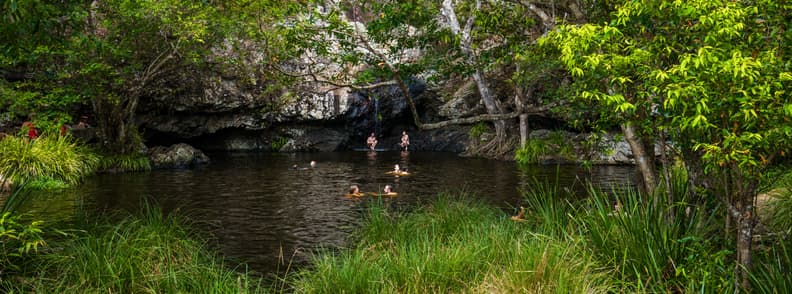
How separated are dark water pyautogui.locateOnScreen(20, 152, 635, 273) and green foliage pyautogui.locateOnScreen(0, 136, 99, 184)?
0.91 meters

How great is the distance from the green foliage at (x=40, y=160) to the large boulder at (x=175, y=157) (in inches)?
193

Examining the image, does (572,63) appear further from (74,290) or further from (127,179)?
(127,179)

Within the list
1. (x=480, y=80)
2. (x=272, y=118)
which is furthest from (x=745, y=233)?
(x=272, y=118)

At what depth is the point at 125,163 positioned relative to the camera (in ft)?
78.5

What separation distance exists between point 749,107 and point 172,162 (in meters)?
24.4

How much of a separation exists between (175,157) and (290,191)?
9.93 metres

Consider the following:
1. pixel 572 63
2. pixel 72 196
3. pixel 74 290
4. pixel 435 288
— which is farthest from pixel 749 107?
pixel 72 196

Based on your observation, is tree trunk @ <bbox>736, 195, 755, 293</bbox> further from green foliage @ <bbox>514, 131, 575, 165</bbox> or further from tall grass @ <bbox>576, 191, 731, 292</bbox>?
green foliage @ <bbox>514, 131, 575, 165</bbox>

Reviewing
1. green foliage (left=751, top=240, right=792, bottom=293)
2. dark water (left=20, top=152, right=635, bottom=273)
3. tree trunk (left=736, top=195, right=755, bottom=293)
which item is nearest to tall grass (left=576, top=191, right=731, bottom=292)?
tree trunk (left=736, top=195, right=755, bottom=293)

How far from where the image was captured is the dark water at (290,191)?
38.9 feet

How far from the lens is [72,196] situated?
16859 mm

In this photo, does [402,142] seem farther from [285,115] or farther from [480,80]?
[480,80]

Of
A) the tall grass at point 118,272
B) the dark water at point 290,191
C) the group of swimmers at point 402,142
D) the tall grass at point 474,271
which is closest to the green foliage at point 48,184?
the dark water at point 290,191

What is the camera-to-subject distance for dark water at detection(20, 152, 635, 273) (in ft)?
38.9
